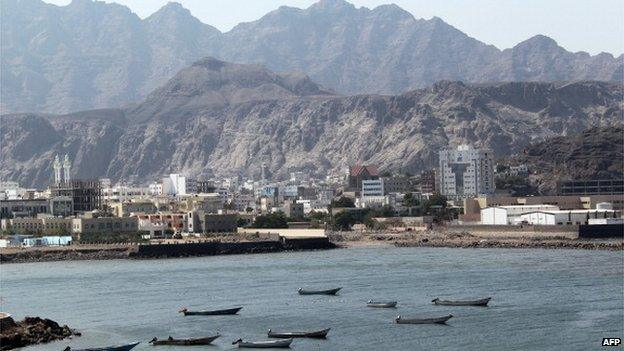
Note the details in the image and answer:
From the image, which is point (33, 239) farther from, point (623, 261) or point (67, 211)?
point (623, 261)

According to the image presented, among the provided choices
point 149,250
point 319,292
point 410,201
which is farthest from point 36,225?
point 319,292

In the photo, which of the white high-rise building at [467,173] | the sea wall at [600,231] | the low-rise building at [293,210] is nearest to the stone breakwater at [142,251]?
the sea wall at [600,231]

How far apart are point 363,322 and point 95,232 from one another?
161 feet

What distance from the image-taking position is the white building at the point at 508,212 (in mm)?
97625

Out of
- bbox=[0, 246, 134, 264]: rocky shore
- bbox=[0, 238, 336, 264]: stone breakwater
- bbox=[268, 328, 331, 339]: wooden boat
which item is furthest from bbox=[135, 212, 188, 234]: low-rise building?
bbox=[268, 328, 331, 339]: wooden boat

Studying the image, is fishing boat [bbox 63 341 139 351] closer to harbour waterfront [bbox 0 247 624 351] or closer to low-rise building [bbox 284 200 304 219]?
harbour waterfront [bbox 0 247 624 351]

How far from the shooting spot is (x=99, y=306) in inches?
2062

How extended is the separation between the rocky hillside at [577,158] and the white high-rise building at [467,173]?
649cm

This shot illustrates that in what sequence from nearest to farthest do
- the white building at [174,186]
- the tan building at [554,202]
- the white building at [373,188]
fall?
Answer: 1. the tan building at [554,202]
2. the white building at [373,188]
3. the white building at [174,186]

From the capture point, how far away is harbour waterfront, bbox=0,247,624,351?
42.5m

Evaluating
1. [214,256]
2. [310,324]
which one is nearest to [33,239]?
[214,256]

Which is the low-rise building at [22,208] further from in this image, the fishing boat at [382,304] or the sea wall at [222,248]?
the fishing boat at [382,304]

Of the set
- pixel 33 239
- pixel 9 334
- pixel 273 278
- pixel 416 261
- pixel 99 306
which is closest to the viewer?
pixel 9 334

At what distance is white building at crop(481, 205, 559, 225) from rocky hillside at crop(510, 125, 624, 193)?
43612 mm
